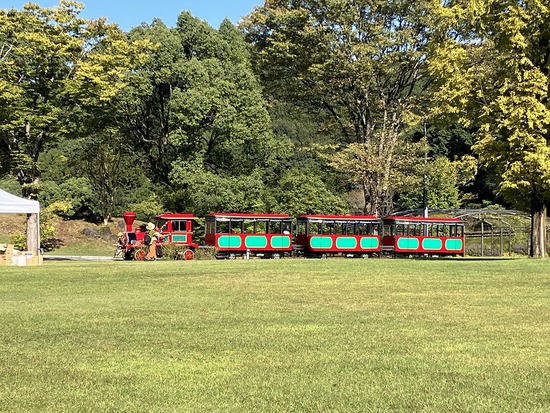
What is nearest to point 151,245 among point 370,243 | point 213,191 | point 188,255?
point 188,255

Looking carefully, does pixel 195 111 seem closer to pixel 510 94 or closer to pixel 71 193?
→ pixel 71 193

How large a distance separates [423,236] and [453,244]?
207 centimetres

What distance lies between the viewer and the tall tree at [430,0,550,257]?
1098 inches

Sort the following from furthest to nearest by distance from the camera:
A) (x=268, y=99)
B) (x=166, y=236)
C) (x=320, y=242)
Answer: (x=268, y=99) < (x=320, y=242) < (x=166, y=236)

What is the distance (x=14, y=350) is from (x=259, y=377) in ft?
10.8

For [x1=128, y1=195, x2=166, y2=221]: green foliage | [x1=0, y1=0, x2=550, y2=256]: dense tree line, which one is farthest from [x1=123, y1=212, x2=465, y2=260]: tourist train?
[x1=0, y1=0, x2=550, y2=256]: dense tree line

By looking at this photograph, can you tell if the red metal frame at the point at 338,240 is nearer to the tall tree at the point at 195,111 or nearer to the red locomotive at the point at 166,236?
the tall tree at the point at 195,111

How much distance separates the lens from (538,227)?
31.0 metres

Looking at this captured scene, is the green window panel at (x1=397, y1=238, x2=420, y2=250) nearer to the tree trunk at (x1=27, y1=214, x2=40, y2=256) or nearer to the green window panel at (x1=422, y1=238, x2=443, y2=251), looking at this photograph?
the green window panel at (x1=422, y1=238, x2=443, y2=251)

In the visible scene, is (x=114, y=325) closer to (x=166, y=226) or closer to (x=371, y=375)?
(x=371, y=375)

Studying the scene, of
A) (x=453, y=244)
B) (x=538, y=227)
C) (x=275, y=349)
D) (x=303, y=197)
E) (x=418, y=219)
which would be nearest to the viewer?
(x=275, y=349)

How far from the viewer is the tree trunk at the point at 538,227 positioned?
30.8 meters

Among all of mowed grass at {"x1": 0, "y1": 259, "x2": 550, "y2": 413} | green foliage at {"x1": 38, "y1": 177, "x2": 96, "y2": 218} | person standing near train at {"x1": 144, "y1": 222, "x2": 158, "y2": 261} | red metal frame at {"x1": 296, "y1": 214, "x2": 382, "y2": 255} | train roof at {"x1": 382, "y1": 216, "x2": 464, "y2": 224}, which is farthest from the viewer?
green foliage at {"x1": 38, "y1": 177, "x2": 96, "y2": 218}

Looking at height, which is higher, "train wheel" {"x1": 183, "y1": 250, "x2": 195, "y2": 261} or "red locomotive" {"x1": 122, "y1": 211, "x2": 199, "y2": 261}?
"red locomotive" {"x1": 122, "y1": 211, "x2": 199, "y2": 261}
